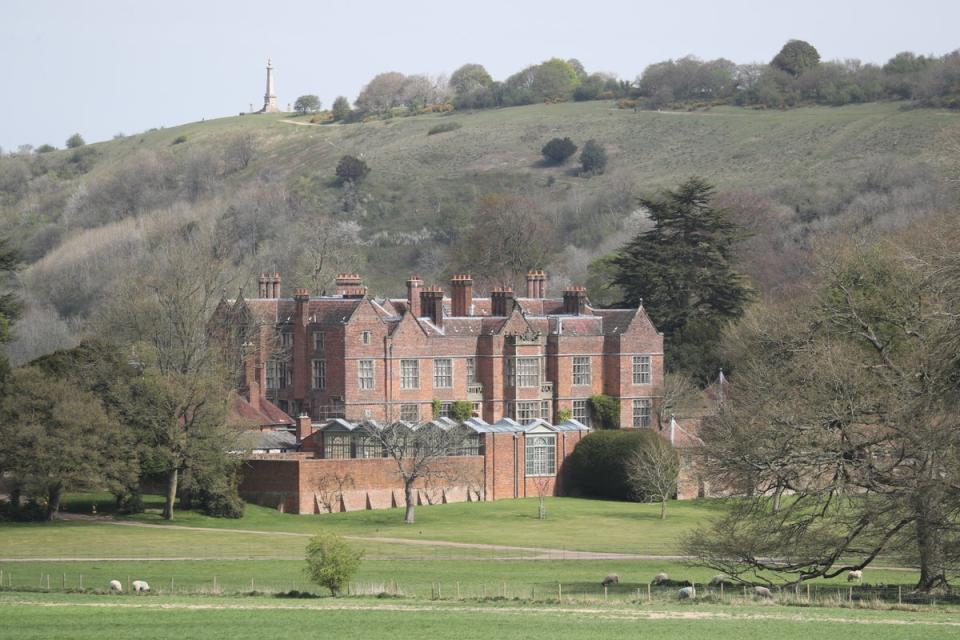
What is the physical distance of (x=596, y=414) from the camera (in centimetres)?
8344

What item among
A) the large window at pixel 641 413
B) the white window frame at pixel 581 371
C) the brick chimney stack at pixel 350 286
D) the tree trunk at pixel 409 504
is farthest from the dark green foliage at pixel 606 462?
the brick chimney stack at pixel 350 286

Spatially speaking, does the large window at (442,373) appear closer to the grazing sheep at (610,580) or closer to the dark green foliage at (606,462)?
the dark green foliage at (606,462)

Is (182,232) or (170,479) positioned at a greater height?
(182,232)

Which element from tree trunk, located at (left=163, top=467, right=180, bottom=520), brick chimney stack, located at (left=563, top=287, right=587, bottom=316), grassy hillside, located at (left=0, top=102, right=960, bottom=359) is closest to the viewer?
tree trunk, located at (left=163, top=467, right=180, bottom=520)

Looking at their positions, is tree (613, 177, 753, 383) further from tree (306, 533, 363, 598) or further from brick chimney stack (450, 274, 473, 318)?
tree (306, 533, 363, 598)

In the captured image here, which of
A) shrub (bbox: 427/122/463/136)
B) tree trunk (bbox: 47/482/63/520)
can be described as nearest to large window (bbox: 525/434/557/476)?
tree trunk (bbox: 47/482/63/520)

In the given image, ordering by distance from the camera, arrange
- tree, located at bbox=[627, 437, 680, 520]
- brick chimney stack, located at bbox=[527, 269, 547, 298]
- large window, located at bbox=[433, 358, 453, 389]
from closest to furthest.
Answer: tree, located at bbox=[627, 437, 680, 520] → large window, located at bbox=[433, 358, 453, 389] → brick chimney stack, located at bbox=[527, 269, 547, 298]

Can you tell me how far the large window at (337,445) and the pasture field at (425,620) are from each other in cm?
3119

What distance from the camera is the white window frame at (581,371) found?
83.5 metres

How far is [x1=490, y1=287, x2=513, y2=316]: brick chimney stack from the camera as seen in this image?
276 feet

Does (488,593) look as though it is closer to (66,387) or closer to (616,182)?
(66,387)

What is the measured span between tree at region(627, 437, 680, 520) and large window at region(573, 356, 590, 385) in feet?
29.4

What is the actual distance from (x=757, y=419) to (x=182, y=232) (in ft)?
316

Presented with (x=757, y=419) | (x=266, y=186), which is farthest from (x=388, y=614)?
(x=266, y=186)
